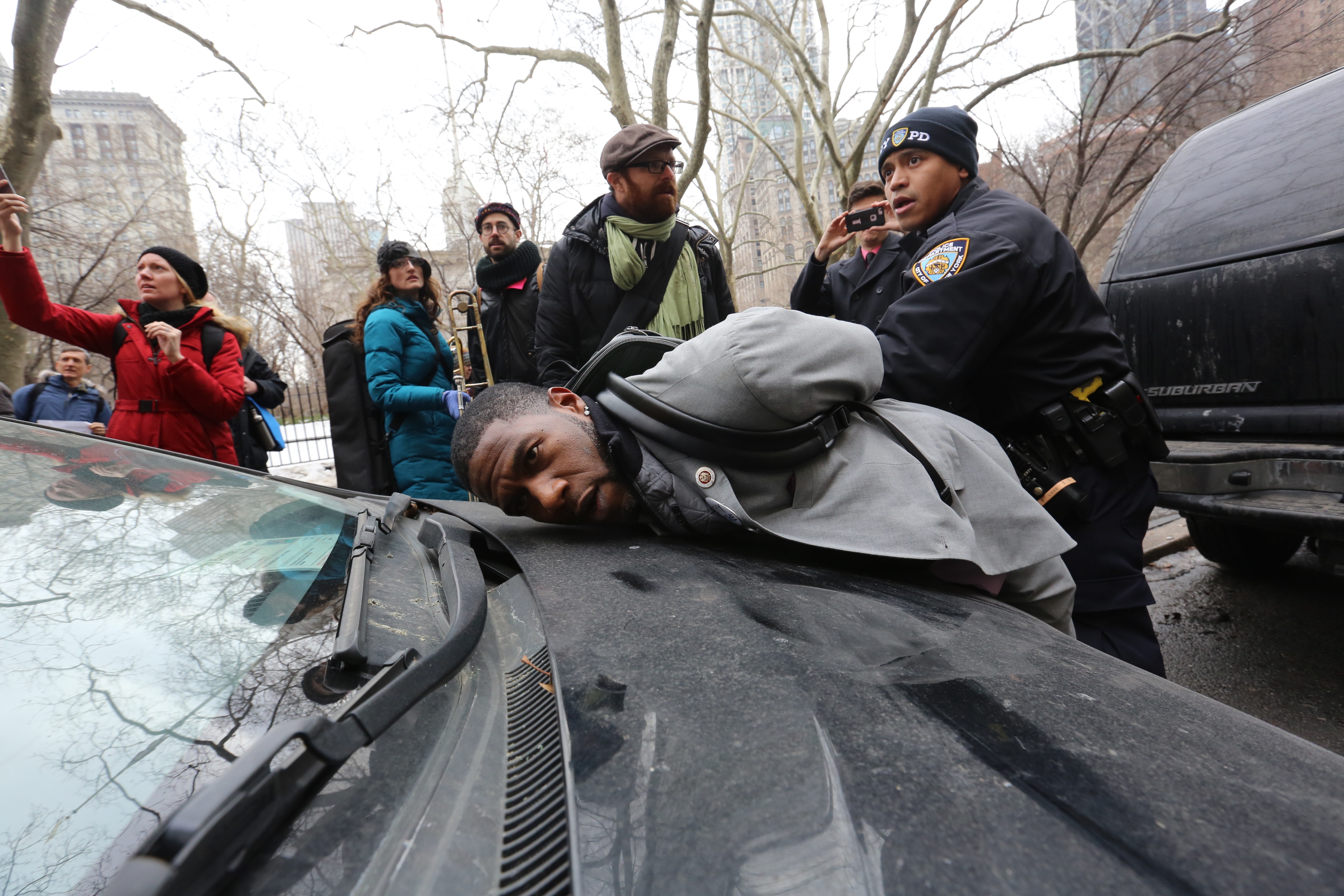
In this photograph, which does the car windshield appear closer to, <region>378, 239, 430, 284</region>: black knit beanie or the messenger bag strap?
the messenger bag strap

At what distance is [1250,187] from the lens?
8.61 feet

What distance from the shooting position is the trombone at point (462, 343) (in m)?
4.00

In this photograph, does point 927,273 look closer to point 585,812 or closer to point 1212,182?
point 585,812

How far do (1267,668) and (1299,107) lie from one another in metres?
2.18

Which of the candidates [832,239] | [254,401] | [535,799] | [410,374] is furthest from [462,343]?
[535,799]

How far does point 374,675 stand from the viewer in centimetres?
85

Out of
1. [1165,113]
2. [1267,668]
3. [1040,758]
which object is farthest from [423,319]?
[1165,113]

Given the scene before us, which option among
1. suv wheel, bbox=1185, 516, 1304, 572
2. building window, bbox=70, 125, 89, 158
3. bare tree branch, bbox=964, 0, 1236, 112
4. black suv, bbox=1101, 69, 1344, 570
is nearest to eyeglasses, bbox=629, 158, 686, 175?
black suv, bbox=1101, 69, 1344, 570

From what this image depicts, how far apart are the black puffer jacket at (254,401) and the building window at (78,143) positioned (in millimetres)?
13231

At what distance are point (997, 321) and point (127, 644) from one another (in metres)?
1.74

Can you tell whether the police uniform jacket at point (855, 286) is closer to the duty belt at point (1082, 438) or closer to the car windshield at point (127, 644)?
the duty belt at point (1082, 438)

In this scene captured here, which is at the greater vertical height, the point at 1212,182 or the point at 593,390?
the point at 1212,182

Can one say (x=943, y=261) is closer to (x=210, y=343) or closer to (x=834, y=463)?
(x=834, y=463)

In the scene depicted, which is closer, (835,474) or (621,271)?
(835,474)
